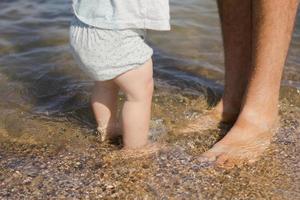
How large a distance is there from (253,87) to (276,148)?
330 mm

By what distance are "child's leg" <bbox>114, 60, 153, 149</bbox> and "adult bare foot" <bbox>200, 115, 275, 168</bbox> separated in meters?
0.32

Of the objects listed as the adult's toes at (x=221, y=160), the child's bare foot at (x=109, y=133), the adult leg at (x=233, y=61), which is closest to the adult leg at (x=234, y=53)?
the adult leg at (x=233, y=61)

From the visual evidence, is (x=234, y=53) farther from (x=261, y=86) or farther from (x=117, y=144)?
(x=117, y=144)

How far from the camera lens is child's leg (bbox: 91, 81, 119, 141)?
2727mm

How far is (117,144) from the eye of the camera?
9.31 feet

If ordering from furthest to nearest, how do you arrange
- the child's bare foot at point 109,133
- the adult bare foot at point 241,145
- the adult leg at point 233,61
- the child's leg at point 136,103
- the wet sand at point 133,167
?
1. the adult leg at point 233,61
2. the child's bare foot at point 109,133
3. the adult bare foot at point 241,145
4. the child's leg at point 136,103
5. the wet sand at point 133,167

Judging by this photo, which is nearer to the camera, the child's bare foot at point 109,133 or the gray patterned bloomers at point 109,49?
the gray patterned bloomers at point 109,49

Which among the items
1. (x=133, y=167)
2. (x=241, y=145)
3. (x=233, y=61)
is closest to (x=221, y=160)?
(x=241, y=145)

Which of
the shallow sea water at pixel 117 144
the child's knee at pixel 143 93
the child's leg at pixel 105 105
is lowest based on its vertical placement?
the shallow sea water at pixel 117 144

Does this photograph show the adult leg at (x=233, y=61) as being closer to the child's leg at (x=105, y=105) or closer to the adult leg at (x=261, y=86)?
the adult leg at (x=261, y=86)

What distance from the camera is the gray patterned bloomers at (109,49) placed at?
2463 millimetres

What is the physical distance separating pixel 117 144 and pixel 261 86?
2.54 feet

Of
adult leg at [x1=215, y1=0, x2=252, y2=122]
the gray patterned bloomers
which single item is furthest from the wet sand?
the gray patterned bloomers

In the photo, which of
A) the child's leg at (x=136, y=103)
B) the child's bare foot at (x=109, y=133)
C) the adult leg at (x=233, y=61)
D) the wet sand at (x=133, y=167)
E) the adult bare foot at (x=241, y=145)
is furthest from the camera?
the adult leg at (x=233, y=61)
